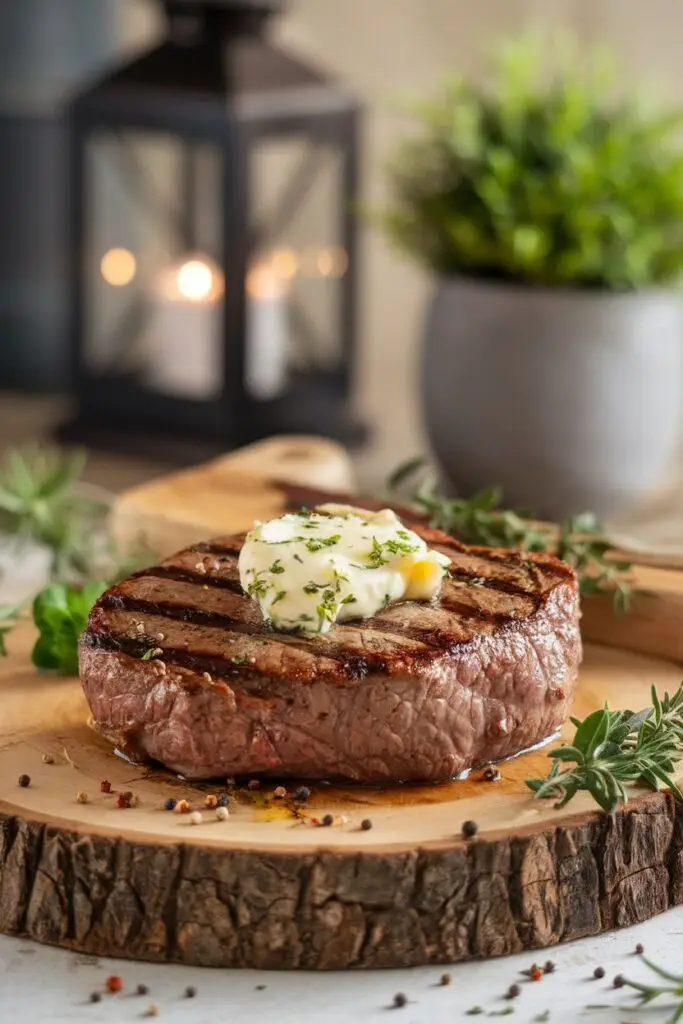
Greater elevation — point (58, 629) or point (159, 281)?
point (159, 281)

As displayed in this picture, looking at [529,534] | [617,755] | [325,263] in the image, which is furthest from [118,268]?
[617,755]

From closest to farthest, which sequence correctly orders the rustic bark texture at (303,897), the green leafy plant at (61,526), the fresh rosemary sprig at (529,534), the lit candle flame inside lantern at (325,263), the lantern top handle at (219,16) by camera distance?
1. the rustic bark texture at (303,897)
2. the fresh rosemary sprig at (529,534)
3. the green leafy plant at (61,526)
4. the lantern top handle at (219,16)
5. the lit candle flame inside lantern at (325,263)

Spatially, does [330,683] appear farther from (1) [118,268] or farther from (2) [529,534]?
(1) [118,268]

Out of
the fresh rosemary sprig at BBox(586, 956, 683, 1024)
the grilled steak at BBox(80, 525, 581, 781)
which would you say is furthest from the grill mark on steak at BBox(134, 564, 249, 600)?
the fresh rosemary sprig at BBox(586, 956, 683, 1024)

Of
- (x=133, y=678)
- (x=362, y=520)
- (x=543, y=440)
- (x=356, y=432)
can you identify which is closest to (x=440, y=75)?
(x=356, y=432)

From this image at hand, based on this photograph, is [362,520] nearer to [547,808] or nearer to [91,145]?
[547,808]

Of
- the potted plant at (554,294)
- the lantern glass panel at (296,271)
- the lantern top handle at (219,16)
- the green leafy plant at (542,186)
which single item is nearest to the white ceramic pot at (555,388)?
the potted plant at (554,294)

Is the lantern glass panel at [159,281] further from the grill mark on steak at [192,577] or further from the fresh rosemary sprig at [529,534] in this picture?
the grill mark on steak at [192,577]
